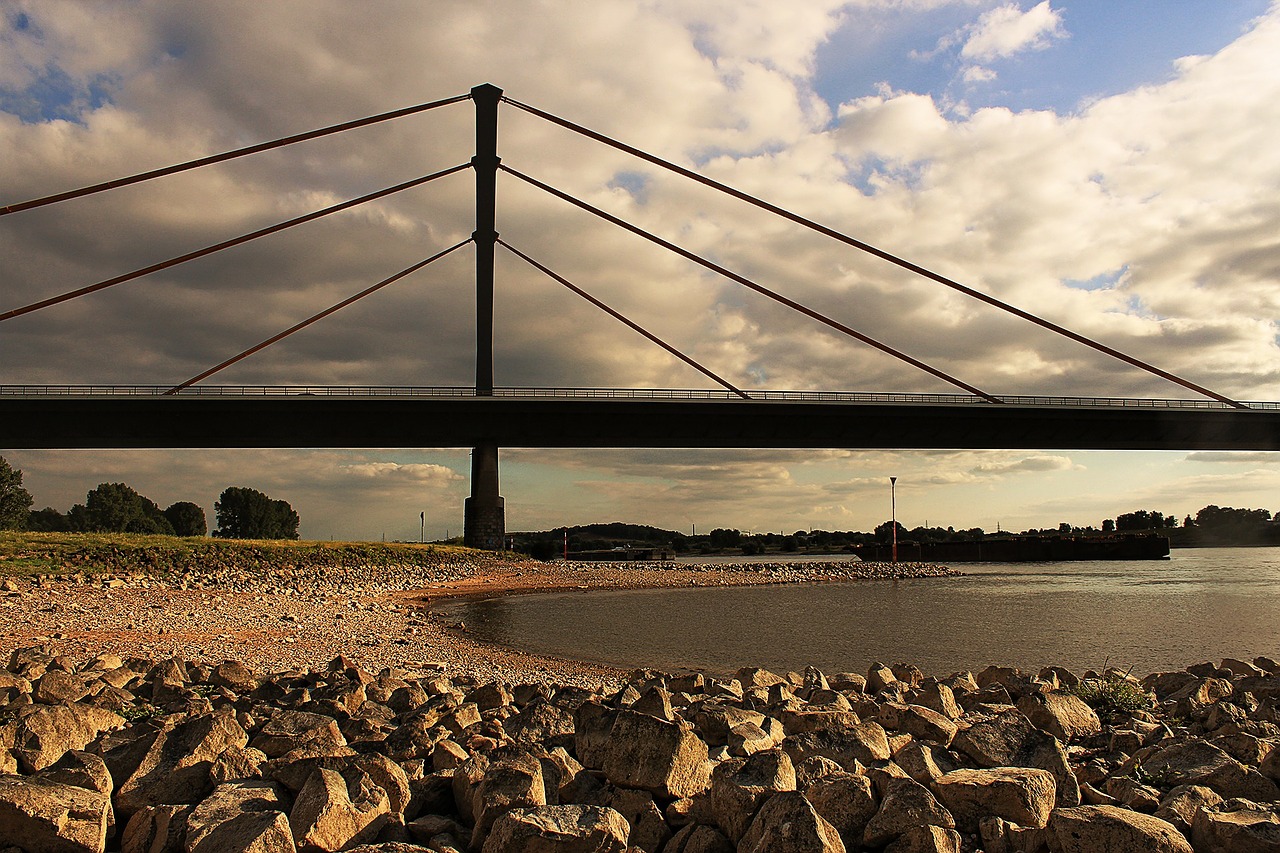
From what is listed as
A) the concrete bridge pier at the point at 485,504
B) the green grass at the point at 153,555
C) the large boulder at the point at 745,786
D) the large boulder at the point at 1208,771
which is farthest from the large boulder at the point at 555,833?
the concrete bridge pier at the point at 485,504

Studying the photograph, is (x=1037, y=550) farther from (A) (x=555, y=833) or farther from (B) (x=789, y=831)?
(A) (x=555, y=833)

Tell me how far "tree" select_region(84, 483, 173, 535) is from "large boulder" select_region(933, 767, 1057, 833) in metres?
115

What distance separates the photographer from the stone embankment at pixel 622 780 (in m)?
3.55

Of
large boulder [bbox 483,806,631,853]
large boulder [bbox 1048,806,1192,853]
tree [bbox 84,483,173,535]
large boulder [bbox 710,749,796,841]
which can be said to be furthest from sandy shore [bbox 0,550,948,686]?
tree [bbox 84,483,173,535]

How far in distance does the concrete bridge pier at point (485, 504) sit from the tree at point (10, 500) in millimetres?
41706

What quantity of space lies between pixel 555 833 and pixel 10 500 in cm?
8591

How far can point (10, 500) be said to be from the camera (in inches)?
2783

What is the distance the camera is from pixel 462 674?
1188 centimetres

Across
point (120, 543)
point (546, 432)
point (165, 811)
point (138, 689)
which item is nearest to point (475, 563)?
point (546, 432)

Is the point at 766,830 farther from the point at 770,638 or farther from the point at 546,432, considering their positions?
the point at 546,432

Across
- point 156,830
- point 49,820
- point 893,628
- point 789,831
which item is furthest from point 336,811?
point 893,628

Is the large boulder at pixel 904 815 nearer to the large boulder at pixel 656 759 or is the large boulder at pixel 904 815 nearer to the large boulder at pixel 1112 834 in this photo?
the large boulder at pixel 1112 834

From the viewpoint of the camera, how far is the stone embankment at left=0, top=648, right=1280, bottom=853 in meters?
→ 3.55

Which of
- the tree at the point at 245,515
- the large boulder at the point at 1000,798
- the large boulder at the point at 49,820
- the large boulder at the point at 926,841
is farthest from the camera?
the tree at the point at 245,515
